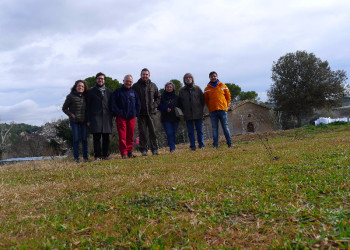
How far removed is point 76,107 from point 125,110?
4.00ft

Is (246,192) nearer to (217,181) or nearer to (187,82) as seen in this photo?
(217,181)

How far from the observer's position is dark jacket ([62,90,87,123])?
6965mm

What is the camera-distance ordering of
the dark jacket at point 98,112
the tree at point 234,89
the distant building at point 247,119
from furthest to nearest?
the tree at point 234,89, the distant building at point 247,119, the dark jacket at point 98,112

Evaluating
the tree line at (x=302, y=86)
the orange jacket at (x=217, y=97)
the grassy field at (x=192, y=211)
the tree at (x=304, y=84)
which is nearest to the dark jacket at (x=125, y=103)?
the orange jacket at (x=217, y=97)

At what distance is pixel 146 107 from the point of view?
725 cm

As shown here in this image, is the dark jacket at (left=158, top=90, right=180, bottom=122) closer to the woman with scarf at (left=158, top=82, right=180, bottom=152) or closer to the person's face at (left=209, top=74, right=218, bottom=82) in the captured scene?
the woman with scarf at (left=158, top=82, right=180, bottom=152)

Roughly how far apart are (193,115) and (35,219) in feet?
19.4

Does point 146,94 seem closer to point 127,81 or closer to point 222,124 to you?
point 127,81

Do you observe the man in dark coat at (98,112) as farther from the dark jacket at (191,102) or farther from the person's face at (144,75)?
the dark jacket at (191,102)

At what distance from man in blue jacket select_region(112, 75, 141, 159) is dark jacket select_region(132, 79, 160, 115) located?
0.60 feet

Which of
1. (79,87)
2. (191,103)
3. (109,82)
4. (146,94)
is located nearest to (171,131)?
(191,103)

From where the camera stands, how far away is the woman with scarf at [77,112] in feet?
22.9

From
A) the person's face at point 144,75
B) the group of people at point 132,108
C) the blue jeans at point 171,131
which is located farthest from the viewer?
the blue jeans at point 171,131

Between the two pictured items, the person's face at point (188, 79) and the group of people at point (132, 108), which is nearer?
the group of people at point (132, 108)
